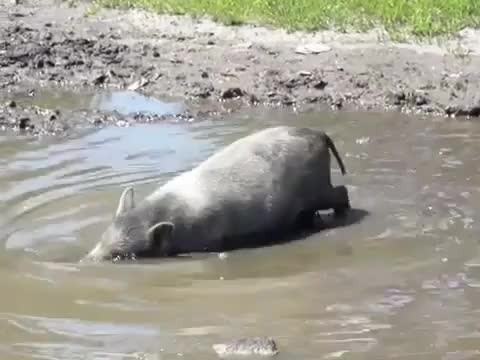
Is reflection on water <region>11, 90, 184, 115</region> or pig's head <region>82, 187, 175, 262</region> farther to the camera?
reflection on water <region>11, 90, 184, 115</region>

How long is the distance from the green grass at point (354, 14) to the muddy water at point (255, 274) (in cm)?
366

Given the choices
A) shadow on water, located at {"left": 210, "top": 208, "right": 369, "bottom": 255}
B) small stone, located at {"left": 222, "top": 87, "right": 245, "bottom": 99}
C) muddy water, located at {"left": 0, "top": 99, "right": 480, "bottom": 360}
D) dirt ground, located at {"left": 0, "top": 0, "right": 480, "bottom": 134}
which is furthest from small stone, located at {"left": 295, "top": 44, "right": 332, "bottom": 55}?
shadow on water, located at {"left": 210, "top": 208, "right": 369, "bottom": 255}

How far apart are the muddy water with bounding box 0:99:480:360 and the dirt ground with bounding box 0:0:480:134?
4.77ft

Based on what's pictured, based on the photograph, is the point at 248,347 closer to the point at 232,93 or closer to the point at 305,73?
the point at 232,93

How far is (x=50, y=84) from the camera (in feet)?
41.8

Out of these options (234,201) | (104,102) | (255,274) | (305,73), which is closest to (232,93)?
(305,73)

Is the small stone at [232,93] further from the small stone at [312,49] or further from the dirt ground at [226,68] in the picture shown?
the small stone at [312,49]

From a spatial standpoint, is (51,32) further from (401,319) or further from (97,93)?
(401,319)

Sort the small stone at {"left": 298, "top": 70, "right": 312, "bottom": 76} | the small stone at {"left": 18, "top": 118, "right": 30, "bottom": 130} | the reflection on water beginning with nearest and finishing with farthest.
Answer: the small stone at {"left": 18, "top": 118, "right": 30, "bottom": 130}
the reflection on water
the small stone at {"left": 298, "top": 70, "right": 312, "bottom": 76}

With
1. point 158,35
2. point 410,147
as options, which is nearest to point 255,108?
point 410,147

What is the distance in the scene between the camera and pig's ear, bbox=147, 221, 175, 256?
277 inches

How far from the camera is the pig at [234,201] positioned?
7.12 m

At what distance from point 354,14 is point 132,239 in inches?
283

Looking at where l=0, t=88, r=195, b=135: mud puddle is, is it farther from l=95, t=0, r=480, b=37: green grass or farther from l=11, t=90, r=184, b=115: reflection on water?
l=95, t=0, r=480, b=37: green grass
